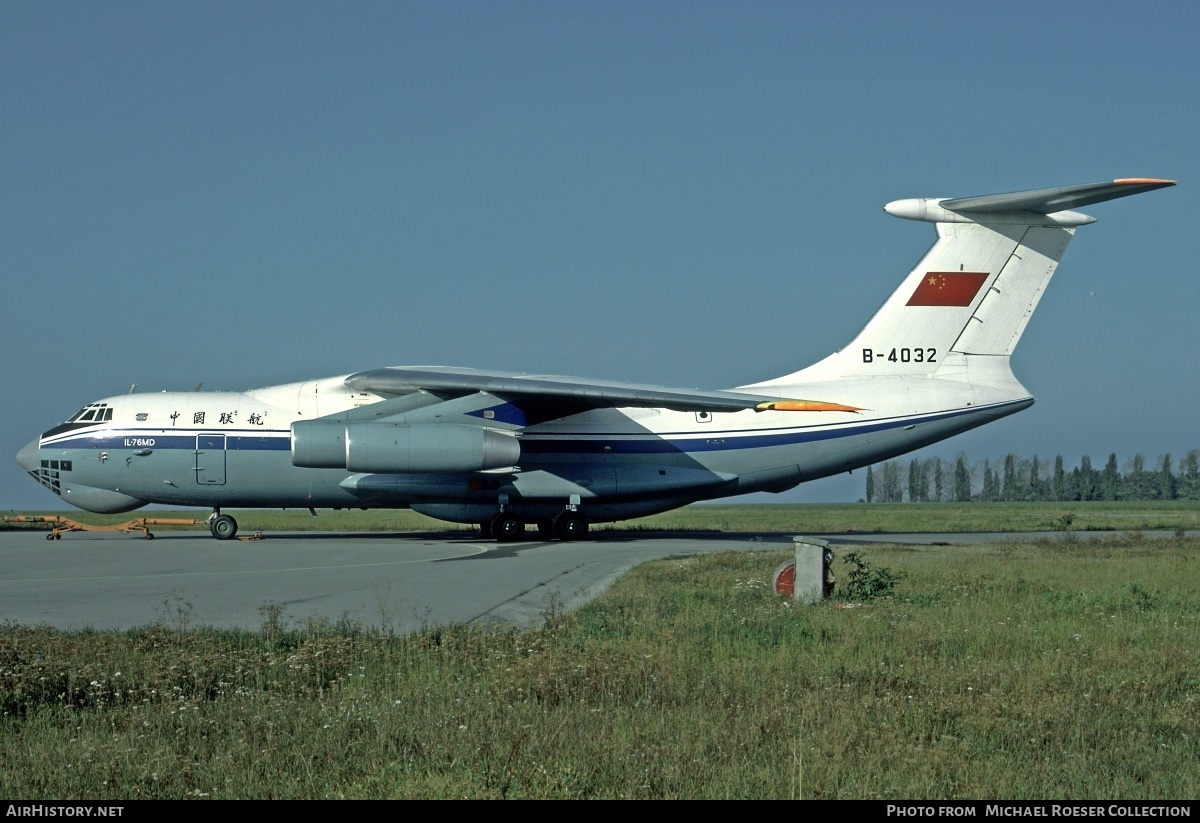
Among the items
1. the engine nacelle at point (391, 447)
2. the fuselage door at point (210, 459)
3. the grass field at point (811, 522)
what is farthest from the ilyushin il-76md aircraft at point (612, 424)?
the grass field at point (811, 522)

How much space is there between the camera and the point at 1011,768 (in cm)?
501

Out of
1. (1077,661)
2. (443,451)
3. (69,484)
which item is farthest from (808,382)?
(1077,661)

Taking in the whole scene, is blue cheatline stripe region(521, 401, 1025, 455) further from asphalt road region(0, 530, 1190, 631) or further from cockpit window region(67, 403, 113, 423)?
cockpit window region(67, 403, 113, 423)

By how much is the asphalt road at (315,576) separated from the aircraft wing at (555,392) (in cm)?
260

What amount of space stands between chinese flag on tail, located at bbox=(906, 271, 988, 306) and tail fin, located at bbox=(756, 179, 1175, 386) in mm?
20

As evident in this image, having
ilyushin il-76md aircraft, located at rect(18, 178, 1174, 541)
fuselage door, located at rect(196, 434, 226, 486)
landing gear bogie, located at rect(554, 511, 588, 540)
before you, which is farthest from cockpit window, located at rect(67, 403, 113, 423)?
landing gear bogie, located at rect(554, 511, 588, 540)

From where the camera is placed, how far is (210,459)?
22562mm

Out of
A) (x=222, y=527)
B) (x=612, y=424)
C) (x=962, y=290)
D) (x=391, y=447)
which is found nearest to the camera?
(x=391, y=447)

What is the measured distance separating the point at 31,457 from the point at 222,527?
401 cm

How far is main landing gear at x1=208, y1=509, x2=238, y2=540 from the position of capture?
925 inches

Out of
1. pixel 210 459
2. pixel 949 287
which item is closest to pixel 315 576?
pixel 210 459

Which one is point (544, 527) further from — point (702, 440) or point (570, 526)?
point (702, 440)

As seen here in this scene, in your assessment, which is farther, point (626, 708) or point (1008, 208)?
point (1008, 208)
